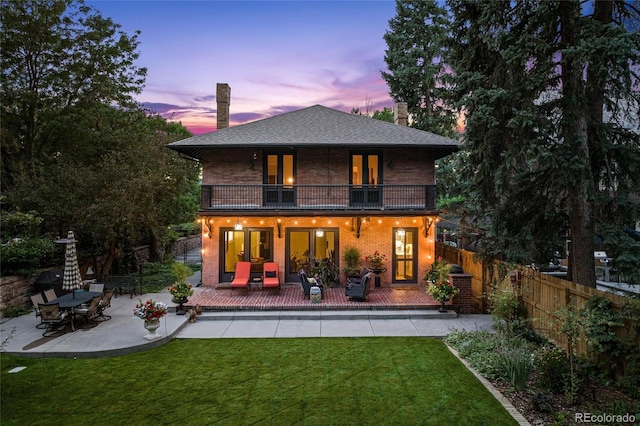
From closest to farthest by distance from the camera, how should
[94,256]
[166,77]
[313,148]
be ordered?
[313,148]
[94,256]
[166,77]

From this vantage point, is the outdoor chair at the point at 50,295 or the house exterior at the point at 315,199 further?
the house exterior at the point at 315,199

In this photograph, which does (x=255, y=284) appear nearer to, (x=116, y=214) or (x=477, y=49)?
(x=116, y=214)

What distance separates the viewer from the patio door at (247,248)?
49.2ft

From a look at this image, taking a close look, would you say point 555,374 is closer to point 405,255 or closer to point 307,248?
point 405,255

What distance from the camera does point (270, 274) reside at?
14.3 m

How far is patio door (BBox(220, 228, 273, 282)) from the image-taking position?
15000 mm

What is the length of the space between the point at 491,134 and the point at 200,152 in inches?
450

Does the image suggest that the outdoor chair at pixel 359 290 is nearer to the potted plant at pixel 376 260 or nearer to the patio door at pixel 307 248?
the potted plant at pixel 376 260

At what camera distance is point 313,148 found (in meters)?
15.2

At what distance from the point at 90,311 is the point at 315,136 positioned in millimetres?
9912

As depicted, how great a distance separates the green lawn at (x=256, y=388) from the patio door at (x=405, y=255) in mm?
5981

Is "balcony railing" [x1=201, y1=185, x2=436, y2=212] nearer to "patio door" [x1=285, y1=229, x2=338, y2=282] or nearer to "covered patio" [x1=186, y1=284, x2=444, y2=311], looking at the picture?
"patio door" [x1=285, y1=229, x2=338, y2=282]

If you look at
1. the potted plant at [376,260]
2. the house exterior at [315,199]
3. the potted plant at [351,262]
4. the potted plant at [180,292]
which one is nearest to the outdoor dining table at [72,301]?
the potted plant at [180,292]

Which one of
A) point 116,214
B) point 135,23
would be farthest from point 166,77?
point 116,214
